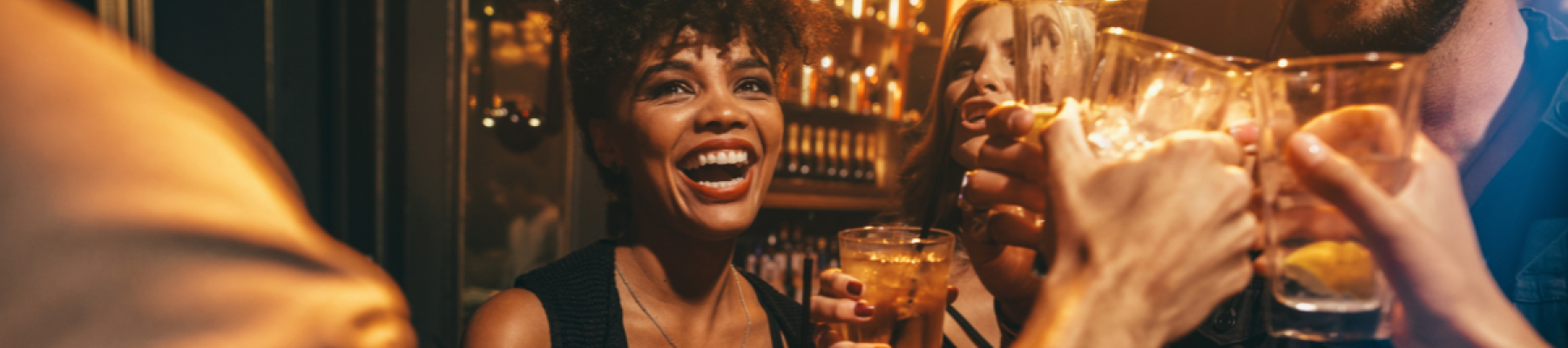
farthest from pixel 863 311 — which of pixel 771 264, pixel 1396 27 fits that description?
pixel 771 264

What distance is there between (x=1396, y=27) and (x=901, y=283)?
3.53 feet

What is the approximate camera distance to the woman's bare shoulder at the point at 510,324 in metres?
1.19

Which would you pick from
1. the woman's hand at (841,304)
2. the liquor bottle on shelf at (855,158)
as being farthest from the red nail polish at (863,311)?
the liquor bottle on shelf at (855,158)

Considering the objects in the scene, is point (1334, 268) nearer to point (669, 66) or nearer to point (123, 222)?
point (123, 222)

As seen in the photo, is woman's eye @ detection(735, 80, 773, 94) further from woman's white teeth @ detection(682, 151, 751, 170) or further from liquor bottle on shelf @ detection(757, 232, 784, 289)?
liquor bottle on shelf @ detection(757, 232, 784, 289)

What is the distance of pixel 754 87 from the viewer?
4.51 feet

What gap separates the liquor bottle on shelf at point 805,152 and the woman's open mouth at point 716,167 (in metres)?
1.89

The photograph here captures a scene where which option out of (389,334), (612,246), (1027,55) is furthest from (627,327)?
(389,334)

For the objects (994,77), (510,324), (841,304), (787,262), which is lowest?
(787,262)

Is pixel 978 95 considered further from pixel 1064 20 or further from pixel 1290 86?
pixel 1290 86

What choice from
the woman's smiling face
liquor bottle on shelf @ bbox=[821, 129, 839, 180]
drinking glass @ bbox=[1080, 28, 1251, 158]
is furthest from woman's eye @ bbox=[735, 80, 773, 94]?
liquor bottle on shelf @ bbox=[821, 129, 839, 180]

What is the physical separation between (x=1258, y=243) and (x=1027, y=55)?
1.02ft

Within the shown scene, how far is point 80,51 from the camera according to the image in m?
0.32

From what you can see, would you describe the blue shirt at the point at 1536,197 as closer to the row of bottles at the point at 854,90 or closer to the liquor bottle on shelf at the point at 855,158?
the row of bottles at the point at 854,90
